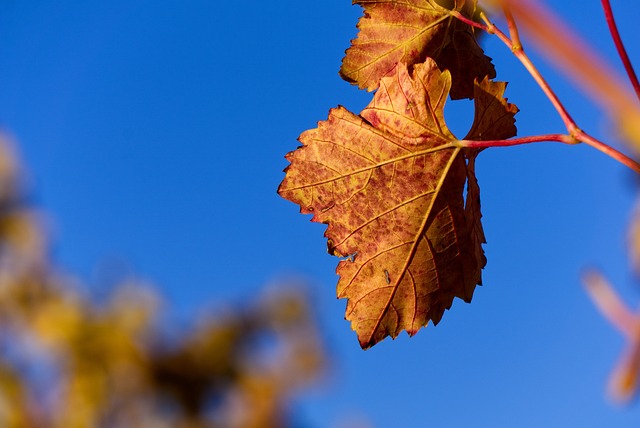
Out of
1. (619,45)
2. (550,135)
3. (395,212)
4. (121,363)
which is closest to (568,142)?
(550,135)

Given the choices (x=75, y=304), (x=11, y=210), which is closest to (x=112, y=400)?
(x=75, y=304)

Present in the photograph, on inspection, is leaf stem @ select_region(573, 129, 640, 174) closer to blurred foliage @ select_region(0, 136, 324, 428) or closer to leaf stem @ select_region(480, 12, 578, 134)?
leaf stem @ select_region(480, 12, 578, 134)

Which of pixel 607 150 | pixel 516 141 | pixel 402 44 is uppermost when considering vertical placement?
pixel 402 44

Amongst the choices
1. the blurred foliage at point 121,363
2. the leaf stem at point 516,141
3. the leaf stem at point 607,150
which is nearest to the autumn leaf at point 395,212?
the leaf stem at point 516,141

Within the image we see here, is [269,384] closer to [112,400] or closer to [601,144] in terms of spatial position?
[112,400]

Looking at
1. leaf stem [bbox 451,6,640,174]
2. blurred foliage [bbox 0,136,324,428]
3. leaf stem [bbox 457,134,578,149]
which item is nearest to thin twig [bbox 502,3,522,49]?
leaf stem [bbox 451,6,640,174]

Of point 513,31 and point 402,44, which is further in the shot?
point 402,44

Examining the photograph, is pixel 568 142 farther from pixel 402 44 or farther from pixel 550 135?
pixel 402 44
